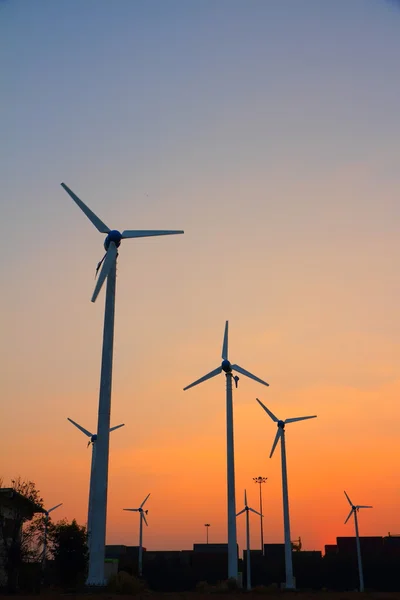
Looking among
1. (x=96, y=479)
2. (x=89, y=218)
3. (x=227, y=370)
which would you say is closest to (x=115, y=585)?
(x=96, y=479)

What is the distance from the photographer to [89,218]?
55.3m

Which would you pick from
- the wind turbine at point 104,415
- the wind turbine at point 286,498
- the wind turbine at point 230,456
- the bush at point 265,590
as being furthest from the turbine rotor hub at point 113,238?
the wind turbine at point 286,498

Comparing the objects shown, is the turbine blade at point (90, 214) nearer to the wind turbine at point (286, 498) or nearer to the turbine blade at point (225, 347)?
the turbine blade at point (225, 347)

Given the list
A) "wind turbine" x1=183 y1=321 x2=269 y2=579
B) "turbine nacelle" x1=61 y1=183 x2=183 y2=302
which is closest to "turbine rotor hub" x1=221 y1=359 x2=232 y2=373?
"wind turbine" x1=183 y1=321 x2=269 y2=579

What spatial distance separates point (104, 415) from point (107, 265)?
11.7m

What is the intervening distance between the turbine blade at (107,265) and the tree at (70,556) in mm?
29934

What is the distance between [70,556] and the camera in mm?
65000

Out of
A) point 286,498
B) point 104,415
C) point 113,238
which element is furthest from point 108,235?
point 286,498

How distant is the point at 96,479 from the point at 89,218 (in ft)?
73.1

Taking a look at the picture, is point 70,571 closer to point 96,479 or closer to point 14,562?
point 14,562

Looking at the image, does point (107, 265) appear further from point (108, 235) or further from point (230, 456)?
point (230, 456)

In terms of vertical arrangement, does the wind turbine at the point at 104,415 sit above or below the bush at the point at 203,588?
above

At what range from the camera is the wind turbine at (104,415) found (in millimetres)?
41906

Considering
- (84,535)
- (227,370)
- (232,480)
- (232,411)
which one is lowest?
(84,535)
